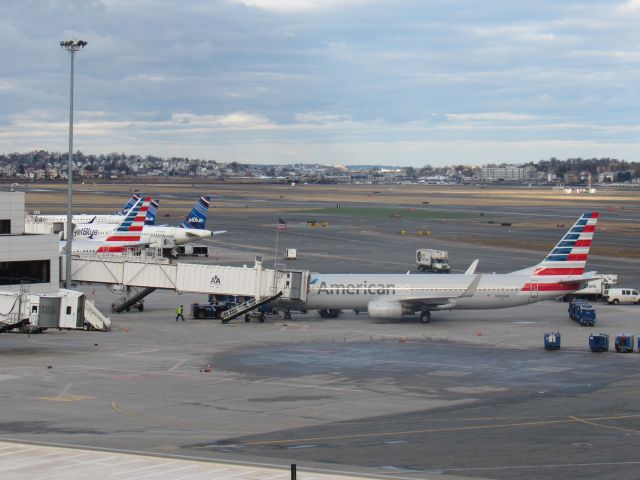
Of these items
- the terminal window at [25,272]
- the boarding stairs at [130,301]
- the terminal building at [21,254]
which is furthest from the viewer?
the boarding stairs at [130,301]

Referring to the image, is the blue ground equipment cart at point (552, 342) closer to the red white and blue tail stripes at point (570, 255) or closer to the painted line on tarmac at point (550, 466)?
the red white and blue tail stripes at point (570, 255)

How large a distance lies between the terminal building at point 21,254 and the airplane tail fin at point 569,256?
3423 centimetres

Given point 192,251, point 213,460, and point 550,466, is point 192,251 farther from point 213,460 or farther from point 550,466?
point 550,466

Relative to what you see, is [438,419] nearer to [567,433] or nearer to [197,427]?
[567,433]

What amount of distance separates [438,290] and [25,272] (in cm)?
2883

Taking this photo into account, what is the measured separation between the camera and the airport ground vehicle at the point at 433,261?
339ft

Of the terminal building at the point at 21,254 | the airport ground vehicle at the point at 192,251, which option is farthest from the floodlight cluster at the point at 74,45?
the airport ground vehicle at the point at 192,251

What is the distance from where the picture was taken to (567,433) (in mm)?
38250

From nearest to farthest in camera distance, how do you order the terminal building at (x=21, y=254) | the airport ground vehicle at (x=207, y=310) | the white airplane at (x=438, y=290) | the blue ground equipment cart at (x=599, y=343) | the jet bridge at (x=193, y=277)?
the blue ground equipment cart at (x=599, y=343) → the terminal building at (x=21, y=254) → the white airplane at (x=438, y=290) → the jet bridge at (x=193, y=277) → the airport ground vehicle at (x=207, y=310)

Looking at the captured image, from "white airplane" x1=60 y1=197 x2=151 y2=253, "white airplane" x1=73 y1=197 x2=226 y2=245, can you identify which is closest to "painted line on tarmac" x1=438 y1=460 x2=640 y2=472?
"white airplane" x1=60 y1=197 x2=151 y2=253

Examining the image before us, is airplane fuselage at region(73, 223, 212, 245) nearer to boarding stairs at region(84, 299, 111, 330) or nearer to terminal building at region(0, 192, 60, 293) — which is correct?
boarding stairs at region(84, 299, 111, 330)

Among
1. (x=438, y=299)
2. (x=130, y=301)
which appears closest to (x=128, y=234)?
(x=130, y=301)

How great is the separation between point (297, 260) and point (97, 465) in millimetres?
83773

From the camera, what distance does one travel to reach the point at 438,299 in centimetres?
7225
